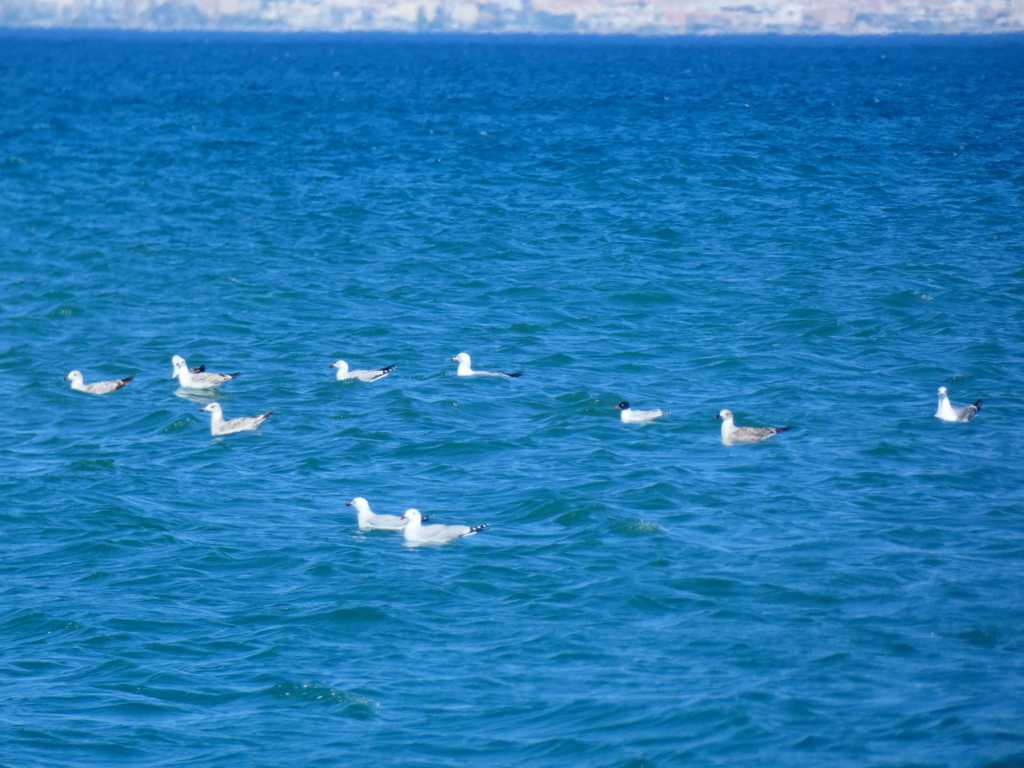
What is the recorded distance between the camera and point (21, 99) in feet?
276

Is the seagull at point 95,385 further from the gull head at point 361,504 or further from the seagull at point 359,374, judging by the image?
the gull head at point 361,504

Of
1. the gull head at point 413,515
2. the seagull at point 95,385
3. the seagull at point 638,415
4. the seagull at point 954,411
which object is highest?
the seagull at point 954,411

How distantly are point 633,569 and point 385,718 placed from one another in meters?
4.28

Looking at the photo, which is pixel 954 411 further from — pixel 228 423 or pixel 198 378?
pixel 198 378

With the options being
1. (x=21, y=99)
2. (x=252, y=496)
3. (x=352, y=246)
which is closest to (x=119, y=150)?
(x=352, y=246)

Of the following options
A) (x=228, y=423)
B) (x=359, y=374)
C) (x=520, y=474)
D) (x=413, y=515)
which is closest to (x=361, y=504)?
(x=413, y=515)

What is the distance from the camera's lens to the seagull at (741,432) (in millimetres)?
19656

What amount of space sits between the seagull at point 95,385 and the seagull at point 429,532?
9.23 metres

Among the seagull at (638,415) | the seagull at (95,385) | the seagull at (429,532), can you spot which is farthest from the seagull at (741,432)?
the seagull at (95,385)

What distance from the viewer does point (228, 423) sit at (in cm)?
2089

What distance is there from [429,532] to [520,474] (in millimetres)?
2893

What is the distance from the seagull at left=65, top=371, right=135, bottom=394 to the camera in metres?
23.1

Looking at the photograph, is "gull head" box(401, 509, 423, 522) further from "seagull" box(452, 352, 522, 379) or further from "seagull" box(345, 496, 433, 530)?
"seagull" box(452, 352, 522, 379)

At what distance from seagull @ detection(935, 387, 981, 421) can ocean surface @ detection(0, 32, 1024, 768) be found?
38 cm
